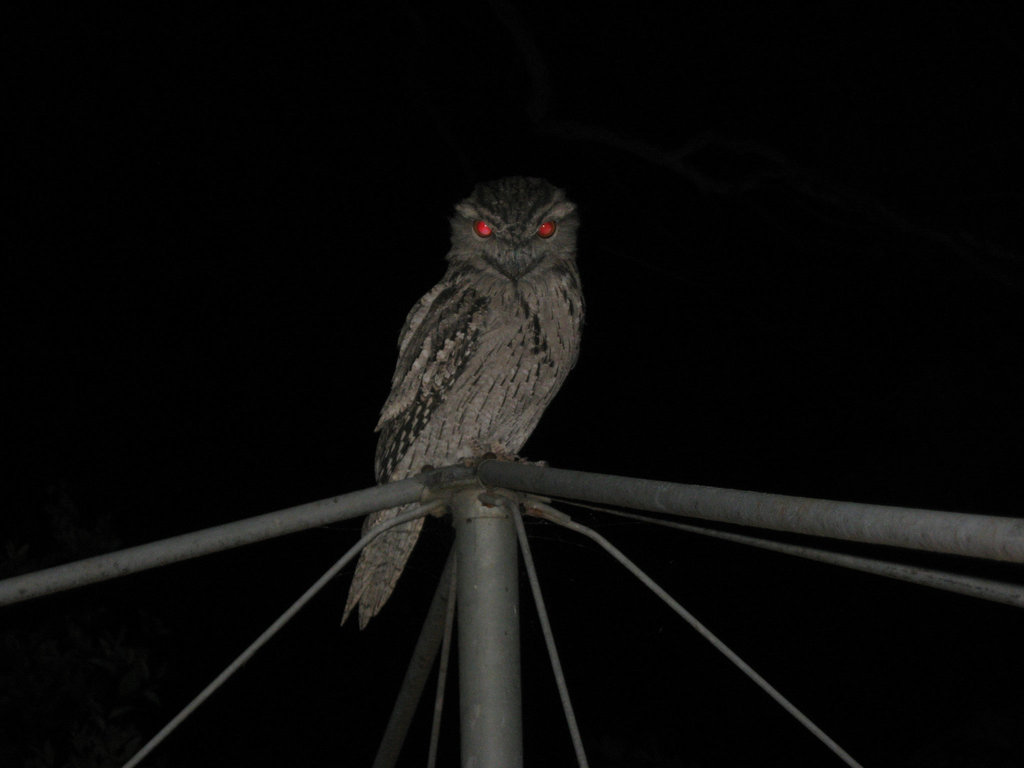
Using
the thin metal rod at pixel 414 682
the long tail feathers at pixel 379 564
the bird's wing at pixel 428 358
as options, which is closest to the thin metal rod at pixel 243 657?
the thin metal rod at pixel 414 682

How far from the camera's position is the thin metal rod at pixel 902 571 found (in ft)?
2.00

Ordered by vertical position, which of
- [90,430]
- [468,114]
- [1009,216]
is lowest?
[90,430]

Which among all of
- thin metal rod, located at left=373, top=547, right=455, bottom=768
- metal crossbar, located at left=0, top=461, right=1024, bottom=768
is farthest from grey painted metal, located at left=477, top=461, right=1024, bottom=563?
thin metal rod, located at left=373, top=547, right=455, bottom=768

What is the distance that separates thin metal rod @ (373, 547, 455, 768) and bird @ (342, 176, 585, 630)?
45.5 inches

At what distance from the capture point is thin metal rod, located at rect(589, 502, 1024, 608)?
0.61 metres

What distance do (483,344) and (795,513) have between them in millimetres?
1849

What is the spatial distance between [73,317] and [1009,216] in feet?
20.0

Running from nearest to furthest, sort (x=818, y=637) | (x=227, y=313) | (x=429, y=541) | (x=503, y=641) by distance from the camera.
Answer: (x=503, y=641), (x=429, y=541), (x=818, y=637), (x=227, y=313)

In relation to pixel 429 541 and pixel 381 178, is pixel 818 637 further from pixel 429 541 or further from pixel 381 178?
pixel 381 178

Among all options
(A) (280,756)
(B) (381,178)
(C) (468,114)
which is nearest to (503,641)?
(A) (280,756)

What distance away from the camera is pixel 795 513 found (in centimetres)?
65

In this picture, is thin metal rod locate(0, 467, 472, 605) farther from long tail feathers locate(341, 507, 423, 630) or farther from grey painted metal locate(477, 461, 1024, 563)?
long tail feathers locate(341, 507, 423, 630)

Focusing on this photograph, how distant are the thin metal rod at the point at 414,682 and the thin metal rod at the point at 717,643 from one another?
0.25m

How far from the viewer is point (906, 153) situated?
16.7 feet
